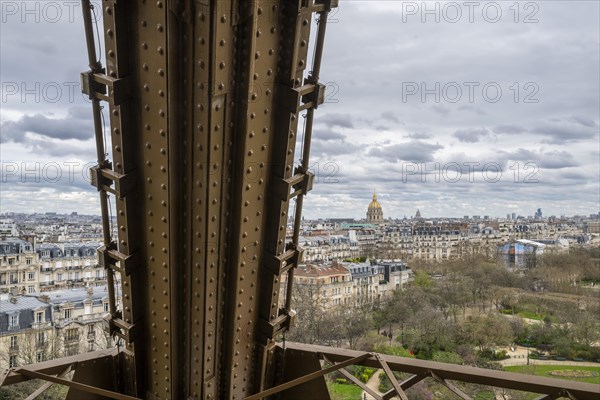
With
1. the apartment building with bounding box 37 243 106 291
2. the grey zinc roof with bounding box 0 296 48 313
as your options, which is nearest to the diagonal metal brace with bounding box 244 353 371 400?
the grey zinc roof with bounding box 0 296 48 313

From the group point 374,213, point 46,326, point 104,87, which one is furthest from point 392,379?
point 374,213

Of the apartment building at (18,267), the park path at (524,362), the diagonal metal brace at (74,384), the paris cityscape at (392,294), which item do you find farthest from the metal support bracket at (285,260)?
the park path at (524,362)

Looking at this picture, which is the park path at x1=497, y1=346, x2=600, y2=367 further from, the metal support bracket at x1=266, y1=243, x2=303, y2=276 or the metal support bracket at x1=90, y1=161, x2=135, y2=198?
the metal support bracket at x1=90, y1=161, x2=135, y2=198

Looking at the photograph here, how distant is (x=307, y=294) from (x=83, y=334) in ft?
23.2

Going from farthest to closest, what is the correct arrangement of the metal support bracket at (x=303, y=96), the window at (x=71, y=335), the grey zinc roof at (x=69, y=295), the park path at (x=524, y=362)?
the park path at (x=524, y=362) → the grey zinc roof at (x=69, y=295) → the window at (x=71, y=335) → the metal support bracket at (x=303, y=96)

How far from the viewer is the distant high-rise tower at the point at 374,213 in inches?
1156

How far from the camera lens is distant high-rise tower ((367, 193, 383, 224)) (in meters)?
29.4

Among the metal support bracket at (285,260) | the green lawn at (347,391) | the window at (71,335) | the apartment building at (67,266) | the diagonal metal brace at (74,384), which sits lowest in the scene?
the green lawn at (347,391)

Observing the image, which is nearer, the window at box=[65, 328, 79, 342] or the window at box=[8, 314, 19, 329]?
the window at box=[8, 314, 19, 329]

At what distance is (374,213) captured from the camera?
29.9m

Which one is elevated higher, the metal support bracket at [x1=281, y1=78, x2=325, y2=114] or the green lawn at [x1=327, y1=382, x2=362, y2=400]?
the metal support bracket at [x1=281, y1=78, x2=325, y2=114]

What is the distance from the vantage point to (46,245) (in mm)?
14031

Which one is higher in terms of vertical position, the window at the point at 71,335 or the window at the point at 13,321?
the window at the point at 13,321

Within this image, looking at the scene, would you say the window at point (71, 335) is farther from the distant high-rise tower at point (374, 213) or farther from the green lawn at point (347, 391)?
the distant high-rise tower at point (374, 213)
